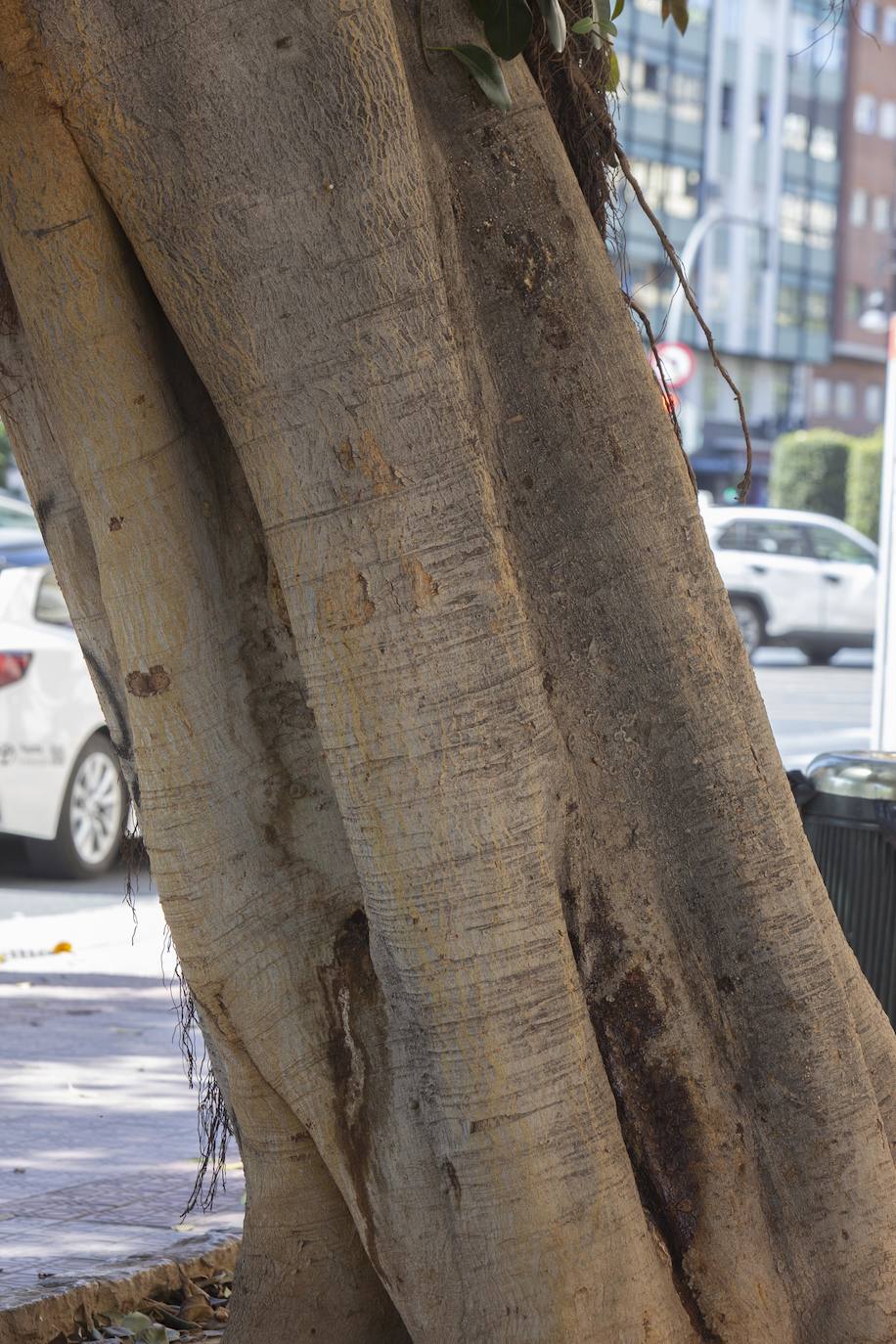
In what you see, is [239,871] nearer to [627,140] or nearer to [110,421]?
[110,421]

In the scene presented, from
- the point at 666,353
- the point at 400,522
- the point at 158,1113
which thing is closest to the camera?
the point at 400,522

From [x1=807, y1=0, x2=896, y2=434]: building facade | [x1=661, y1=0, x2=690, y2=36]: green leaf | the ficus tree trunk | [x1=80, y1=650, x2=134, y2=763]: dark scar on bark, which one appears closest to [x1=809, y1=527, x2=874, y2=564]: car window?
[x1=661, y1=0, x2=690, y2=36]: green leaf

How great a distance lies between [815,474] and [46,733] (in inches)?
1590

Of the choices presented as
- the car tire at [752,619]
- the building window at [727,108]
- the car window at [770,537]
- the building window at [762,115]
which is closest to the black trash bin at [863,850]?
the car tire at [752,619]

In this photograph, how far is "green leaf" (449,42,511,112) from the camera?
291 cm

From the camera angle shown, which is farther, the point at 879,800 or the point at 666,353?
the point at 666,353

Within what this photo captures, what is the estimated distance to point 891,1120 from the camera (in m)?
3.09

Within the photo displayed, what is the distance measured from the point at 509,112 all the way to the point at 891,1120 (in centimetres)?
186

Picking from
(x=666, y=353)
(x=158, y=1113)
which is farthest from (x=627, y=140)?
(x=158, y=1113)

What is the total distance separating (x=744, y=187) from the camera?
59.6 meters

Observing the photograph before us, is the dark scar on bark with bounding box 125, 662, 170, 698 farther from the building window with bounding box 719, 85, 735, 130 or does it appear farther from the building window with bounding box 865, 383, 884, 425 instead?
the building window with bounding box 865, 383, 884, 425

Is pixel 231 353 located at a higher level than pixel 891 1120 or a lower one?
higher

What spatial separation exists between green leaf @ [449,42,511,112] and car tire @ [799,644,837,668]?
2280cm

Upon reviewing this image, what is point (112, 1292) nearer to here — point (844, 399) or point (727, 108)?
point (727, 108)
